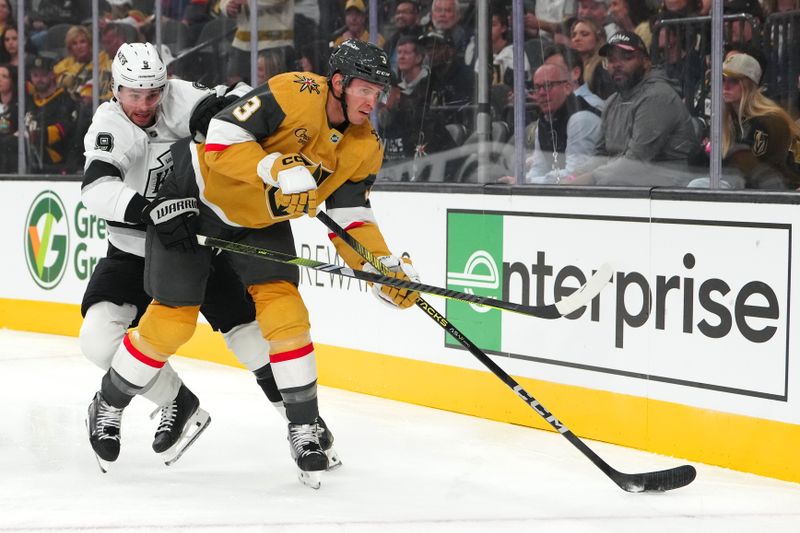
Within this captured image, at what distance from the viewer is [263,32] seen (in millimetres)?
5527

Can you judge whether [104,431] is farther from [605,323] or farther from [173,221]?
[605,323]

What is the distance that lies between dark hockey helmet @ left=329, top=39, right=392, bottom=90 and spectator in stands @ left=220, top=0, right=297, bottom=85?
2241 mm

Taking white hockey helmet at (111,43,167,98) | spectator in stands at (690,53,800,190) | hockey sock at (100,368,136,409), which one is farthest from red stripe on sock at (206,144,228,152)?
spectator in stands at (690,53,800,190)

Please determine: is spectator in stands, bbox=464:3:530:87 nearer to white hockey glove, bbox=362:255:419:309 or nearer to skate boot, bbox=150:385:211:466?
white hockey glove, bbox=362:255:419:309

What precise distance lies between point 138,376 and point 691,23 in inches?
76.2

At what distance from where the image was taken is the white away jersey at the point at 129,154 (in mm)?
3439

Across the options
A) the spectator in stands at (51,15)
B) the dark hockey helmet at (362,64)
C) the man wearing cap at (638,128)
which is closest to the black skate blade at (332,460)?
the dark hockey helmet at (362,64)

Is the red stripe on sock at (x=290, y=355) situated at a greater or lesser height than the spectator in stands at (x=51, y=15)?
lesser

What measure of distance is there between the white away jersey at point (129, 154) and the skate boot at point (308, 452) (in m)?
0.74

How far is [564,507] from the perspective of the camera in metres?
3.21

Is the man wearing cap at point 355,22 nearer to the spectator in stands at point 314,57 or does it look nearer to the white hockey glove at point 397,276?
the spectator in stands at point 314,57

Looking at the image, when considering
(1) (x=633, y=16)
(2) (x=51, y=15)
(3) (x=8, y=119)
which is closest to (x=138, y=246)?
(1) (x=633, y=16)

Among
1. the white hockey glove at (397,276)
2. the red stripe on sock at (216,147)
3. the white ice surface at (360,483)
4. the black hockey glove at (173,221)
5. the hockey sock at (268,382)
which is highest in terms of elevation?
the red stripe on sock at (216,147)

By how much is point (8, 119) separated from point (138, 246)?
3364 mm
